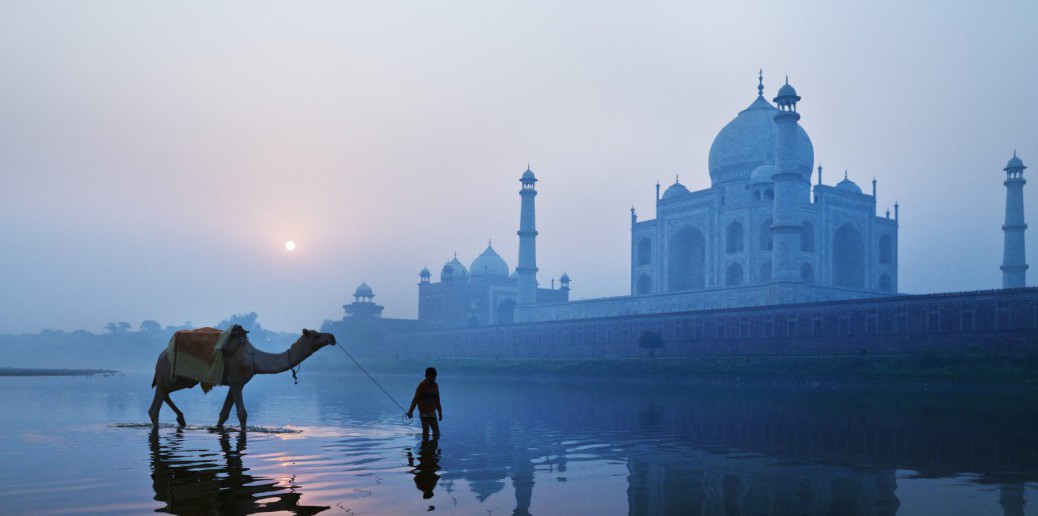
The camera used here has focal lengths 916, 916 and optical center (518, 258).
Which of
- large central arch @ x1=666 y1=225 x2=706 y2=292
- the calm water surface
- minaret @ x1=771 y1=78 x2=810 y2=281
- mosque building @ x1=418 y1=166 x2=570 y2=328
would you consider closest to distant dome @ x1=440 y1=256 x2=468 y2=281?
mosque building @ x1=418 y1=166 x2=570 y2=328

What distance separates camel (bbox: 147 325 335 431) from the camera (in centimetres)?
1402

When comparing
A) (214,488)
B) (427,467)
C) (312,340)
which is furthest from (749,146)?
(214,488)

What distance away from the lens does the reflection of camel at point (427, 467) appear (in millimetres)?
8406

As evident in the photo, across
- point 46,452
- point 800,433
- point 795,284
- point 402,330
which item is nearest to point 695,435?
point 800,433

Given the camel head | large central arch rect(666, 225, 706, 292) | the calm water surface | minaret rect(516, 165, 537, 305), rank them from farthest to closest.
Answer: minaret rect(516, 165, 537, 305) < large central arch rect(666, 225, 706, 292) < the camel head < the calm water surface

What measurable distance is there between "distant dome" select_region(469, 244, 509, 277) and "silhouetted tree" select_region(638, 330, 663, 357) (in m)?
40.3

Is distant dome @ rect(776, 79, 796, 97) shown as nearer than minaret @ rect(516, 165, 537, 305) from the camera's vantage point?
Yes

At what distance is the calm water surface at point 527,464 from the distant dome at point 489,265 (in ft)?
249

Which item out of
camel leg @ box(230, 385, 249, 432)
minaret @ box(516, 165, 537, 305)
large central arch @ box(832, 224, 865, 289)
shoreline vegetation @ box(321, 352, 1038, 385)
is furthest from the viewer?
minaret @ box(516, 165, 537, 305)

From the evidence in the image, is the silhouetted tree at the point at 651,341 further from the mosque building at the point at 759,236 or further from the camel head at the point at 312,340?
the camel head at the point at 312,340

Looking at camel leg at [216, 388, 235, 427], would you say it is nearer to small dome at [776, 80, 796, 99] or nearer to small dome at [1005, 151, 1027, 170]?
small dome at [776, 80, 796, 99]

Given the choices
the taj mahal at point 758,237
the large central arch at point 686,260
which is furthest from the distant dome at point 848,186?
the large central arch at point 686,260

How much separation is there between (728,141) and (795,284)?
16.1 metres

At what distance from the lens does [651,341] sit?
55.5 metres
